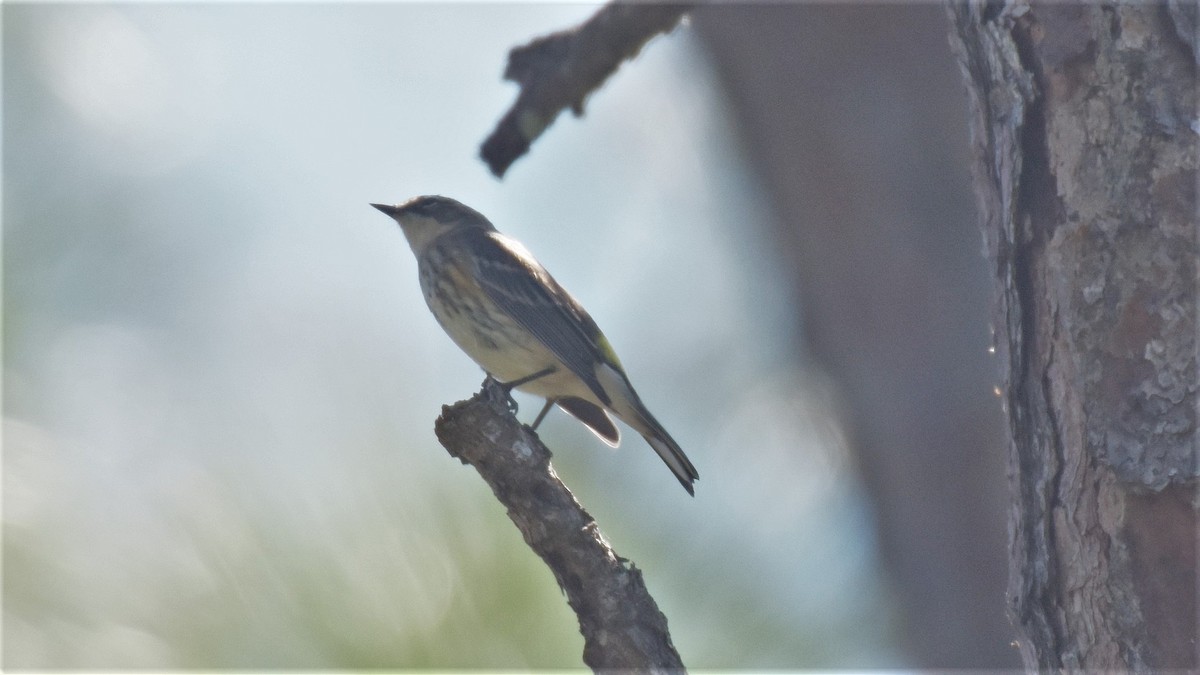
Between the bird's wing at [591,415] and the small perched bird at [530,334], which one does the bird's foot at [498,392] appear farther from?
the bird's wing at [591,415]

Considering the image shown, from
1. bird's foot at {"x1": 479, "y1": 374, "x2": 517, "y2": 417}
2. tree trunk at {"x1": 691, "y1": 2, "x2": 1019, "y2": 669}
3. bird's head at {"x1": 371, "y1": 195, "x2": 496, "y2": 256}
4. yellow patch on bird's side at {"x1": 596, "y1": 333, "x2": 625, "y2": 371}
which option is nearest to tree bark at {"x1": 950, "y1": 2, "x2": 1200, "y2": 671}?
bird's foot at {"x1": 479, "y1": 374, "x2": 517, "y2": 417}

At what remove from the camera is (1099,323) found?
2.20m

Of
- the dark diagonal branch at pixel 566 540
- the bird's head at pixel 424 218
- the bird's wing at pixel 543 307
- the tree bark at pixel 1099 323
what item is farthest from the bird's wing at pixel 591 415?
the tree bark at pixel 1099 323

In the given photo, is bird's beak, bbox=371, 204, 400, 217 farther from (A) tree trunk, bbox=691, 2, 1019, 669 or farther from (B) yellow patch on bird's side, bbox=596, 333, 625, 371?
(A) tree trunk, bbox=691, 2, 1019, 669

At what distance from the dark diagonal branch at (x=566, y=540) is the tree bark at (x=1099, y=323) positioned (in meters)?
0.74

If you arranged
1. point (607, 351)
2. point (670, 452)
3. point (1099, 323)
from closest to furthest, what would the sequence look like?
point (1099, 323) < point (670, 452) < point (607, 351)

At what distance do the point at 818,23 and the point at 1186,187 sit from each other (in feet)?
11.1

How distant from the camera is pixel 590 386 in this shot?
4.18m

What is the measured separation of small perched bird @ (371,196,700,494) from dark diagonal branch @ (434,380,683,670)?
5.21 ft

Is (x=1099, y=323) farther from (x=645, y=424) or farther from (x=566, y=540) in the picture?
(x=645, y=424)

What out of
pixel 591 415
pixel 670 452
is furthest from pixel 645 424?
pixel 591 415

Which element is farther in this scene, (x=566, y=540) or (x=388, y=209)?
(x=388, y=209)

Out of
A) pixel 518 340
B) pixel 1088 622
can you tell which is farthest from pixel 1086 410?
pixel 518 340

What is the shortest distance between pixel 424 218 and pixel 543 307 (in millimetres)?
956
